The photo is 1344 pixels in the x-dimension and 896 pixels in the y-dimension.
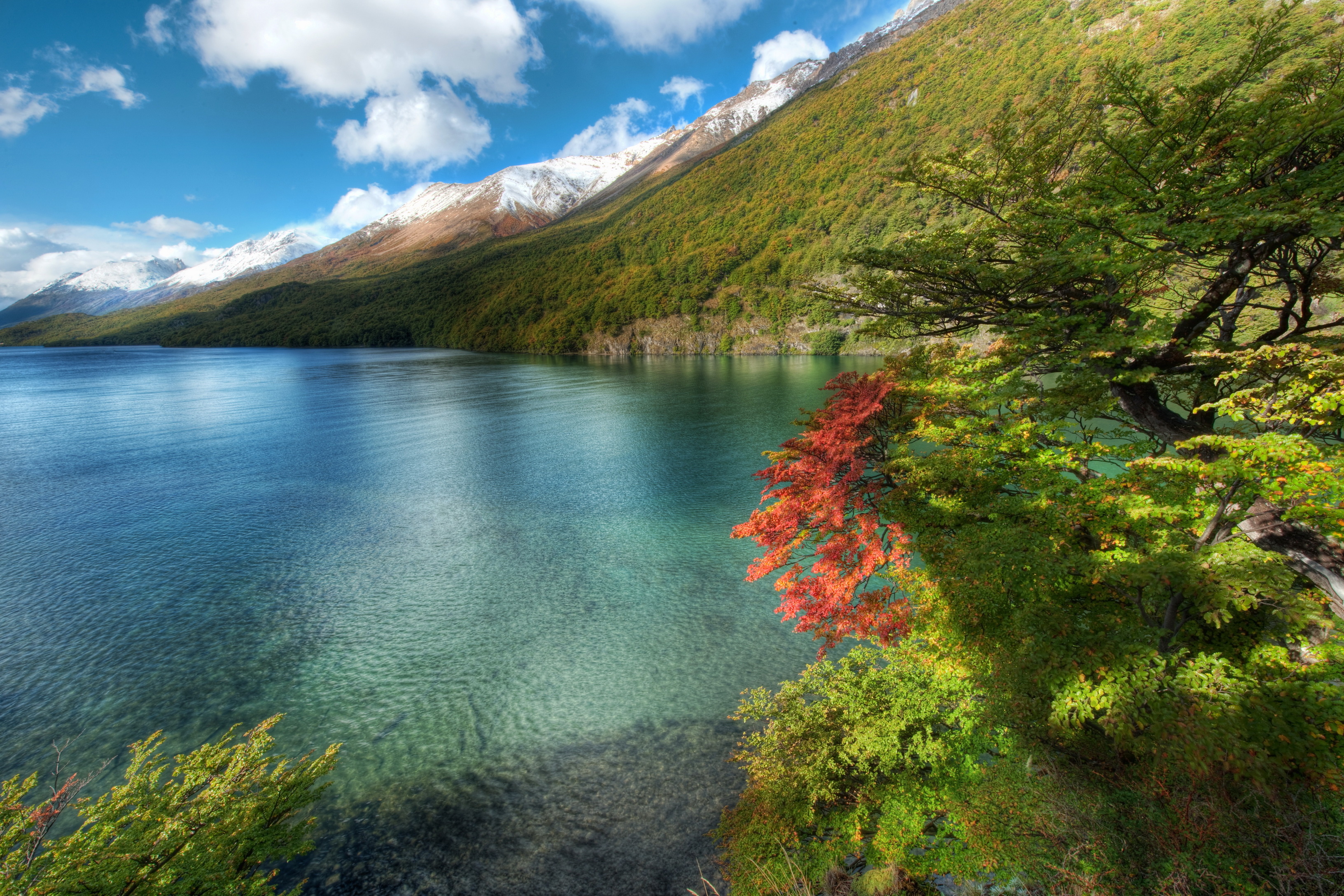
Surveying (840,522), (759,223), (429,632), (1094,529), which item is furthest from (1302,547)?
(759,223)

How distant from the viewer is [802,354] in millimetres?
92750

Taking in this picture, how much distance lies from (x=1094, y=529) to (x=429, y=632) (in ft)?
47.8

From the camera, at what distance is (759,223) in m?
130

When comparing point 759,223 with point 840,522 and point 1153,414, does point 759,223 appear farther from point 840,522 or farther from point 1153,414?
point 840,522

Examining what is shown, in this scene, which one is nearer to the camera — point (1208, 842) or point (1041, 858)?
point (1208, 842)

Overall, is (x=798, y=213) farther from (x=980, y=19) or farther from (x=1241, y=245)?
(x=1241, y=245)

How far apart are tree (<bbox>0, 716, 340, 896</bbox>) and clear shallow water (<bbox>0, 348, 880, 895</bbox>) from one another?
2032mm

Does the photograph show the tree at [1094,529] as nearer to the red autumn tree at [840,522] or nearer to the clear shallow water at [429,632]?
the red autumn tree at [840,522]

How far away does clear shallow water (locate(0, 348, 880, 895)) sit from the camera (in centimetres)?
823

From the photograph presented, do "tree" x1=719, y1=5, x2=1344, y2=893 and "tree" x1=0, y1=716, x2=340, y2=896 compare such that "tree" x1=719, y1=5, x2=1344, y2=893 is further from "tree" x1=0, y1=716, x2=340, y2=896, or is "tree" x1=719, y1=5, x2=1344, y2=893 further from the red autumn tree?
"tree" x1=0, y1=716, x2=340, y2=896

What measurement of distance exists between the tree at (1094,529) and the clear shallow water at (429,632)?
2.26 metres

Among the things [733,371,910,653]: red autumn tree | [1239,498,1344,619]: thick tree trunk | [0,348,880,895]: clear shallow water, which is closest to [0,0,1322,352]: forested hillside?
[0,348,880,895]: clear shallow water

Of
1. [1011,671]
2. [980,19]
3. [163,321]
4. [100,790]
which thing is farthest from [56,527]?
[163,321]

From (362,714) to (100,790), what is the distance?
3.96 m
